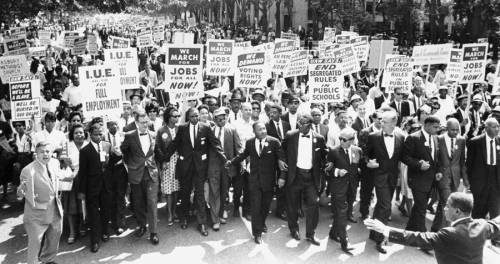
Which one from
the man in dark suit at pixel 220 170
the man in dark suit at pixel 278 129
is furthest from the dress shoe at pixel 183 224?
the man in dark suit at pixel 278 129

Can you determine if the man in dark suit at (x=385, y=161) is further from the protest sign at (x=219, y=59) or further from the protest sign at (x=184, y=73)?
the protest sign at (x=219, y=59)

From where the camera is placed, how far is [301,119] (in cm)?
750

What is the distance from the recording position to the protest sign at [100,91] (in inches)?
329

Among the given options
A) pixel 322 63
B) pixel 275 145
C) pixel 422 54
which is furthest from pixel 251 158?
pixel 422 54

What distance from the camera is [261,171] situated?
302 inches

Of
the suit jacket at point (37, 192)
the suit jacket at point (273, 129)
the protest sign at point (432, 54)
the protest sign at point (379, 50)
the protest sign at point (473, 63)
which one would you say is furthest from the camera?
the protest sign at point (379, 50)

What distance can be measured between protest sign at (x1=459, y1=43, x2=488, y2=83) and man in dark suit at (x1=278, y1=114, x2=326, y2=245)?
629 centimetres

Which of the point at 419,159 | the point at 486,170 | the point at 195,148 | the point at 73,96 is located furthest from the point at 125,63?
the point at 486,170

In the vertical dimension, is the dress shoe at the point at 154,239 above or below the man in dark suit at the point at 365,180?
below

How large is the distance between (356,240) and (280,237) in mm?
1237

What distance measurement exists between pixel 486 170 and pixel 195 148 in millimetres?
4714

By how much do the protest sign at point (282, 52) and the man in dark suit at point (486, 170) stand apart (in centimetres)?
703

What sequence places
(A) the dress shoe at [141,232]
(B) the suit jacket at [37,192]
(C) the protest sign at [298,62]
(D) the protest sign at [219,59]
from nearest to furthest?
(B) the suit jacket at [37,192] < (A) the dress shoe at [141,232] < (D) the protest sign at [219,59] < (C) the protest sign at [298,62]

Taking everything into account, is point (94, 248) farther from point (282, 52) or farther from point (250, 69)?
point (282, 52)
